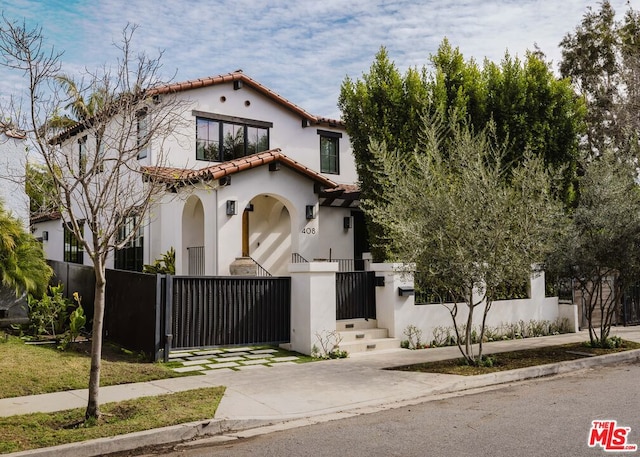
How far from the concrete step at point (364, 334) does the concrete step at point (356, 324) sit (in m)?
0.14

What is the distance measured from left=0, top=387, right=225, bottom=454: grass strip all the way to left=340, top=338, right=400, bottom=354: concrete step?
14.7 ft

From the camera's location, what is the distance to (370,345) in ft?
40.8

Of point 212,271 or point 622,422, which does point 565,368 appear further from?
point 212,271

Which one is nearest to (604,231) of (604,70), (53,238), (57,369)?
(57,369)

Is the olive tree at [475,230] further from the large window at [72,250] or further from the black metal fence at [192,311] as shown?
the large window at [72,250]

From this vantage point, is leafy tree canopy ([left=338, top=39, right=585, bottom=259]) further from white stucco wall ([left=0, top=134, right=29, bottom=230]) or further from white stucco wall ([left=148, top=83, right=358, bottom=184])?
white stucco wall ([left=0, top=134, right=29, bottom=230])

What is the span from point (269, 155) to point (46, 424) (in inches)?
438

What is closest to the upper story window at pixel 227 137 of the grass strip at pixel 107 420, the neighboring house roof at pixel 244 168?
the neighboring house roof at pixel 244 168

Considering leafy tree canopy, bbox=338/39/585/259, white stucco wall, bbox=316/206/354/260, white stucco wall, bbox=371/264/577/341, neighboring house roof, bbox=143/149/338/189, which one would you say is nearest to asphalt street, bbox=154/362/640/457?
white stucco wall, bbox=371/264/577/341

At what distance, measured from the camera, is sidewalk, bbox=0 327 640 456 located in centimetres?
677

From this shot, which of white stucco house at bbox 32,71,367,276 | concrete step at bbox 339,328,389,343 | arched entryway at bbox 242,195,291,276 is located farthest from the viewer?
arched entryway at bbox 242,195,291,276

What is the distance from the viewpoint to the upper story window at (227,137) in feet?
61.8

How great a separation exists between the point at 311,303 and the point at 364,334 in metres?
1.75

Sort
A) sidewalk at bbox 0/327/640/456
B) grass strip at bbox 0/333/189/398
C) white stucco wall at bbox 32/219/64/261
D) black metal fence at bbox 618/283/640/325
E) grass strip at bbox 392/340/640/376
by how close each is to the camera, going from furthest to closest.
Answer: white stucco wall at bbox 32/219/64/261, black metal fence at bbox 618/283/640/325, grass strip at bbox 392/340/640/376, grass strip at bbox 0/333/189/398, sidewalk at bbox 0/327/640/456
